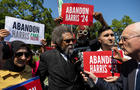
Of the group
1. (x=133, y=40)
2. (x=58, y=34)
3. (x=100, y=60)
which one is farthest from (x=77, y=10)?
(x=133, y=40)

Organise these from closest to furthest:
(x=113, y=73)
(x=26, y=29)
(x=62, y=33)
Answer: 1. (x=113, y=73)
2. (x=62, y=33)
3. (x=26, y=29)

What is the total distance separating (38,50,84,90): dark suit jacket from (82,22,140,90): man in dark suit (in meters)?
0.42

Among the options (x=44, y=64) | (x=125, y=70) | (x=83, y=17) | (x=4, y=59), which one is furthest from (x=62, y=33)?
(x=125, y=70)

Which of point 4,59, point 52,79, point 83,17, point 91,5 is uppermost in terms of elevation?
point 91,5

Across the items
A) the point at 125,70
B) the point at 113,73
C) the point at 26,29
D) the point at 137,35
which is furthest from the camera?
the point at 26,29

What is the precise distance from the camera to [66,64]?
7.06 ft

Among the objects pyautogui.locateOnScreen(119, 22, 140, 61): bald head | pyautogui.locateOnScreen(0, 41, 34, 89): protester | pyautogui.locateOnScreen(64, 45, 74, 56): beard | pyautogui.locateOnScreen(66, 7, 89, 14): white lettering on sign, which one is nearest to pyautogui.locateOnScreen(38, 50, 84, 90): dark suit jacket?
pyautogui.locateOnScreen(64, 45, 74, 56): beard

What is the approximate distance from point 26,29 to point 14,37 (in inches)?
16.4

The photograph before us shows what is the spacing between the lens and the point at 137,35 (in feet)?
5.08

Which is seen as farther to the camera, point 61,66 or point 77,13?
point 77,13

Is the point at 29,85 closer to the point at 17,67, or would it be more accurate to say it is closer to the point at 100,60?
the point at 17,67

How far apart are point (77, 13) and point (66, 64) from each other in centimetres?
144

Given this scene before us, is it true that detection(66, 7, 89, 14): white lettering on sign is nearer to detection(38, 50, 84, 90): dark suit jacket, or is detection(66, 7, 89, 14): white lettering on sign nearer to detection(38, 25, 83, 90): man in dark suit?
detection(38, 25, 83, 90): man in dark suit

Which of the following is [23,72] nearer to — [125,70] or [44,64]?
[44,64]
